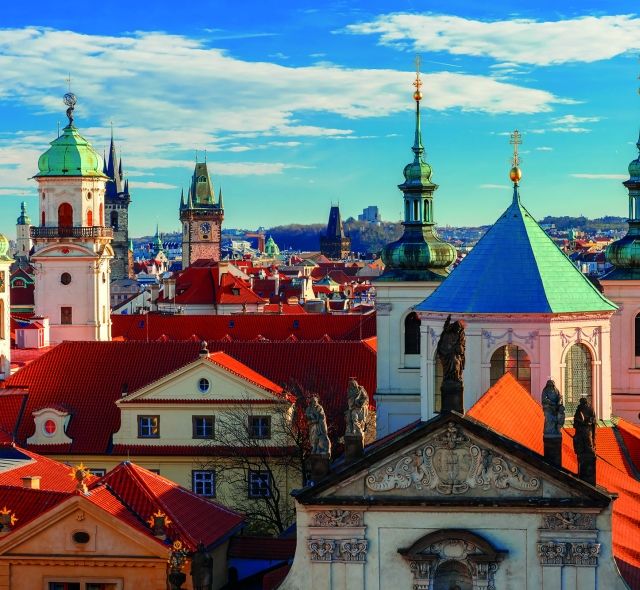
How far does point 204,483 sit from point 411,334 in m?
8.89

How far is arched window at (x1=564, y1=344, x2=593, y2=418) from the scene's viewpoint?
127ft

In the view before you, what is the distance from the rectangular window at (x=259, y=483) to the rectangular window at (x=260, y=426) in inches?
65.7

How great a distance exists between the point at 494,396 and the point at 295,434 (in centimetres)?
1492

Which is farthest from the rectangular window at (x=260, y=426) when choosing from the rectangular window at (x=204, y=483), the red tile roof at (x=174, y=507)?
the red tile roof at (x=174, y=507)

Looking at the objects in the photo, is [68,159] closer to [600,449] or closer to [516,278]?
[516,278]

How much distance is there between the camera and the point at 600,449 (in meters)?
38.7

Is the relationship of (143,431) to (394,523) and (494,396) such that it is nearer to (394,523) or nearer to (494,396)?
(494,396)

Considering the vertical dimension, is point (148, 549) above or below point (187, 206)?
below

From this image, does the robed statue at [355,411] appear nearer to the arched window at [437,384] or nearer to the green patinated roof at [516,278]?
the green patinated roof at [516,278]

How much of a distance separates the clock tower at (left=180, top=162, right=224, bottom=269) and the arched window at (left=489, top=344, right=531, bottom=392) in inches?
5651

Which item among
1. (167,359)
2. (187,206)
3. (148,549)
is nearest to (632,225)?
(167,359)

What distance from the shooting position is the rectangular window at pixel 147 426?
49688mm

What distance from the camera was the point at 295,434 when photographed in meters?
47.7

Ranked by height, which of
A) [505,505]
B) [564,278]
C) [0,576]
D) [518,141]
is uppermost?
[518,141]
